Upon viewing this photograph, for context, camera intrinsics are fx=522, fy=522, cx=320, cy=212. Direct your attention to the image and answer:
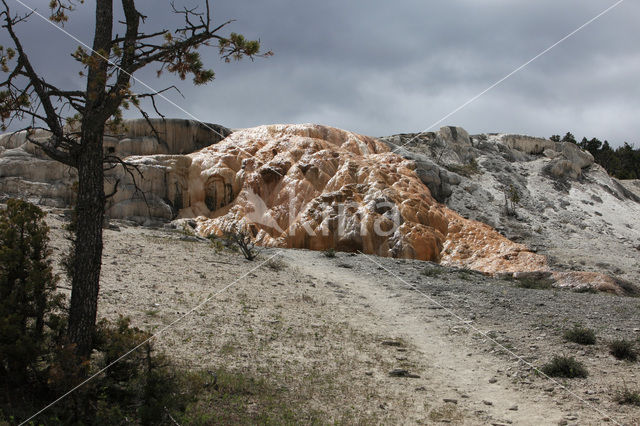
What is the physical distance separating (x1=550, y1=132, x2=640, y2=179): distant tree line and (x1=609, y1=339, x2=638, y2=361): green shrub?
56021 mm

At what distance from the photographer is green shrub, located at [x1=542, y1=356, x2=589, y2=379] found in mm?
9200

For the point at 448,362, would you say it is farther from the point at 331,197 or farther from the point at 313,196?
the point at 313,196

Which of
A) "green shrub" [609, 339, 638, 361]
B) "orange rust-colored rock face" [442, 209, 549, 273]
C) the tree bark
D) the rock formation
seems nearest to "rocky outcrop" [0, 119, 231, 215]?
the rock formation

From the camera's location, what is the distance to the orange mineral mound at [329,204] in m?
24.5

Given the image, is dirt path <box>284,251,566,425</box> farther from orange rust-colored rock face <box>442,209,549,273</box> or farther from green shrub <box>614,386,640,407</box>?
orange rust-colored rock face <box>442,209,549,273</box>

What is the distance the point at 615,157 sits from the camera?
214ft

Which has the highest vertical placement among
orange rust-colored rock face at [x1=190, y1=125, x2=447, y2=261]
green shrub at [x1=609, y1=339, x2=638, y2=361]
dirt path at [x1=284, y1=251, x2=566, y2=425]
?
orange rust-colored rock face at [x1=190, y1=125, x2=447, y2=261]

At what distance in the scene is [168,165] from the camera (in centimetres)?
2811

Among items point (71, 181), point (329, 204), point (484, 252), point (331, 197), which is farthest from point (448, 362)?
point (71, 181)

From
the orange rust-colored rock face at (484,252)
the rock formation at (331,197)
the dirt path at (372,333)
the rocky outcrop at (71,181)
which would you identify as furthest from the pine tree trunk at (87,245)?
the orange rust-colored rock face at (484,252)

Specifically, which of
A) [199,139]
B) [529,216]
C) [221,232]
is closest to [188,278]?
[221,232]

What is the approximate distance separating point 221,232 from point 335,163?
7.70m

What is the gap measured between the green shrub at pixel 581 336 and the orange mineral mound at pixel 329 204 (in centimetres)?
1231

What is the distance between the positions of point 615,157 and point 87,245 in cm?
7116
